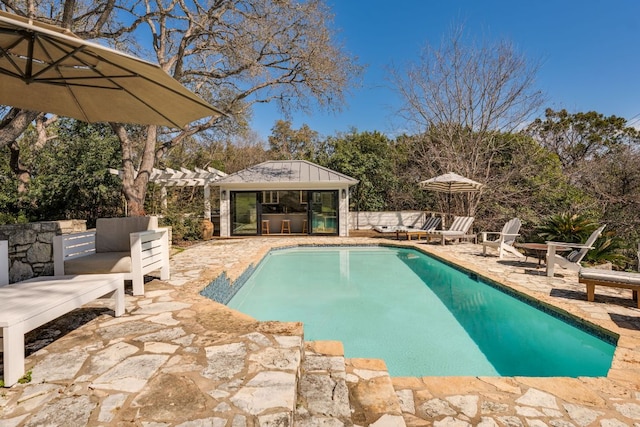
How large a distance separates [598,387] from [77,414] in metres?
3.57

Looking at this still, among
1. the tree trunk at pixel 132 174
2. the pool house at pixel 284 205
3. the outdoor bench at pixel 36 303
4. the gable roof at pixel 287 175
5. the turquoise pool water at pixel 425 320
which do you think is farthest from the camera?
the pool house at pixel 284 205

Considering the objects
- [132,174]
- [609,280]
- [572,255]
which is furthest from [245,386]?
[132,174]

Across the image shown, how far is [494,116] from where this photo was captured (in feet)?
41.9

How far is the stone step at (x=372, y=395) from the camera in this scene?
1.96 meters

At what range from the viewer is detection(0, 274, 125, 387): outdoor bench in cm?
201

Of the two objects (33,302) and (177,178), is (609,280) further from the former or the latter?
(177,178)

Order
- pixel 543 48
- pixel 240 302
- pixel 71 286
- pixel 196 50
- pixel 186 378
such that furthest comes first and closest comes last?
pixel 543 48 → pixel 196 50 → pixel 240 302 → pixel 71 286 → pixel 186 378

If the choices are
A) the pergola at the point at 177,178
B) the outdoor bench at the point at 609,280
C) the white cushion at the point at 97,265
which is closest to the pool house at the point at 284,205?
the pergola at the point at 177,178

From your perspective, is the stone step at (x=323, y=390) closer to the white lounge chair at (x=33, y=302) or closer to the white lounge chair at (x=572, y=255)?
the white lounge chair at (x=33, y=302)

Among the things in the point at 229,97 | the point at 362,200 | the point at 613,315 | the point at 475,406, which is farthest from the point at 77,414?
the point at 362,200

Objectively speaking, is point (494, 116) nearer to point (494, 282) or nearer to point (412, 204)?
point (412, 204)

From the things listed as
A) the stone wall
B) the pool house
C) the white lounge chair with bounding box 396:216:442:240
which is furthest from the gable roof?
the stone wall

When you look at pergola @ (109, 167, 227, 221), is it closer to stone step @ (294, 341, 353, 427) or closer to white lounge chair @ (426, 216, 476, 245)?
white lounge chair @ (426, 216, 476, 245)

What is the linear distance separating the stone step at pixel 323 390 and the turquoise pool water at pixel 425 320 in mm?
1032
